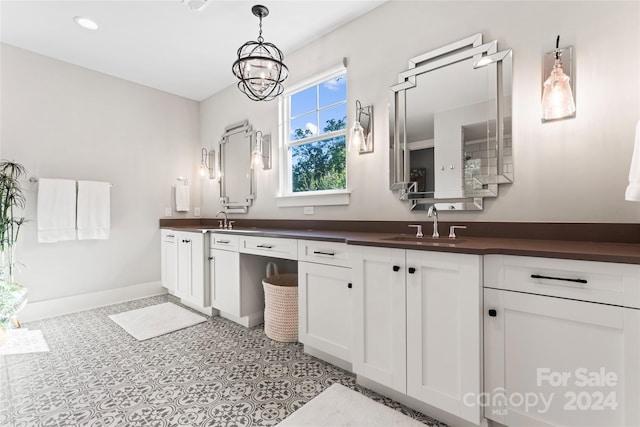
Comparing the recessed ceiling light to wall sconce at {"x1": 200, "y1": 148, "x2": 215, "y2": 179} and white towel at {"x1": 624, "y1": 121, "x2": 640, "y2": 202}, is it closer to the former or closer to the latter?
wall sconce at {"x1": 200, "y1": 148, "x2": 215, "y2": 179}

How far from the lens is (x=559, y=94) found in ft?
5.11

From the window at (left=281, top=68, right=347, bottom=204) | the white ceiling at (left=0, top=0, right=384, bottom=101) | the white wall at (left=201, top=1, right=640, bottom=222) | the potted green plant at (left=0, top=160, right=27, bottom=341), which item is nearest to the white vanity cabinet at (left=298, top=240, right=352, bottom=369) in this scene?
the white wall at (left=201, top=1, right=640, bottom=222)

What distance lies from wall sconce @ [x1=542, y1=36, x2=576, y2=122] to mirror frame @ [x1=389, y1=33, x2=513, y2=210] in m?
0.22

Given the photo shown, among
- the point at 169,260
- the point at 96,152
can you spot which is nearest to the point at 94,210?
the point at 96,152

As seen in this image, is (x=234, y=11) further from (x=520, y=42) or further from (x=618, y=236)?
(x=618, y=236)

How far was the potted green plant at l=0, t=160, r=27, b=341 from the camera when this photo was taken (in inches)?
101

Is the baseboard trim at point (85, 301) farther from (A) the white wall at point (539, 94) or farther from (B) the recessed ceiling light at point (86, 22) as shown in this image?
(A) the white wall at point (539, 94)

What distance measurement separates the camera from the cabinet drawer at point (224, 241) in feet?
8.93

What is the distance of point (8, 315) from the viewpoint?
2568mm

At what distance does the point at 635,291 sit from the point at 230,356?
2298 mm

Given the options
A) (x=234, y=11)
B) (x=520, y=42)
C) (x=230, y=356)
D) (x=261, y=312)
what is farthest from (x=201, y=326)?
(x=520, y=42)

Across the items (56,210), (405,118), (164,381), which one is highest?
(405,118)

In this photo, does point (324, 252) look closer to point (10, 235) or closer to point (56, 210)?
point (56, 210)

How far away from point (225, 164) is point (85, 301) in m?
2.31
